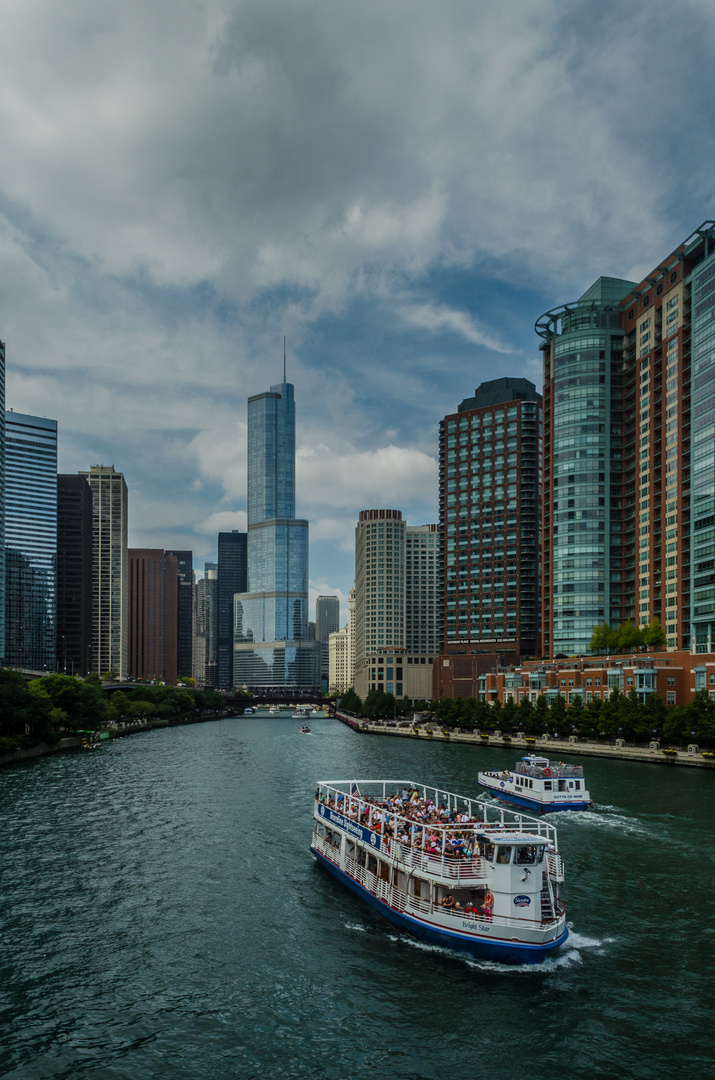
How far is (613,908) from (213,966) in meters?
25.8

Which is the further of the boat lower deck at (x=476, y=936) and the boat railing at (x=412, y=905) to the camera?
the boat railing at (x=412, y=905)

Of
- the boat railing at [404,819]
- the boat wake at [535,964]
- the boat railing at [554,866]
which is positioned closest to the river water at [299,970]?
the boat wake at [535,964]

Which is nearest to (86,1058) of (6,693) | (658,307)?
(6,693)

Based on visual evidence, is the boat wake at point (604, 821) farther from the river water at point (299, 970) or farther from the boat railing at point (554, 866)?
the boat railing at point (554, 866)

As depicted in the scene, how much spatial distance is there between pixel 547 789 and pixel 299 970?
53.5 metres

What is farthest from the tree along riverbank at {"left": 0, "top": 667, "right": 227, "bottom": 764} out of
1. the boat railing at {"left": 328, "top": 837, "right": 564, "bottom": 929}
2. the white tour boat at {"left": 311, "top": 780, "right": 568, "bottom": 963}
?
the white tour boat at {"left": 311, "top": 780, "right": 568, "bottom": 963}

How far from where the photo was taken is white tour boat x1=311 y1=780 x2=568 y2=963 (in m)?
44.0

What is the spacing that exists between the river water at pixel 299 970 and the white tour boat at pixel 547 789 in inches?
395

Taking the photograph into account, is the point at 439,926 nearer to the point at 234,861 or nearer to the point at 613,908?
the point at 613,908

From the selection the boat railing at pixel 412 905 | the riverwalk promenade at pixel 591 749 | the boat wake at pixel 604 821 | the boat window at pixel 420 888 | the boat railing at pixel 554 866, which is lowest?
the riverwalk promenade at pixel 591 749

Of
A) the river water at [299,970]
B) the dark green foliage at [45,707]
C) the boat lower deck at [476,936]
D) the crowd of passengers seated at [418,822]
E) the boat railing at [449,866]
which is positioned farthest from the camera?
the dark green foliage at [45,707]

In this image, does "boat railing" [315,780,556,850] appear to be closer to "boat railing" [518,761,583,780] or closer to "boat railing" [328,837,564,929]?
"boat railing" [328,837,564,929]

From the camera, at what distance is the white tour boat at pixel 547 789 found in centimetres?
8950

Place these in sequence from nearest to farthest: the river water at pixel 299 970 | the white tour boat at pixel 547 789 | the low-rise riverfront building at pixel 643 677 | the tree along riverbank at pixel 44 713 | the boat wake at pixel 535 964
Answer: the river water at pixel 299 970 < the boat wake at pixel 535 964 < the white tour boat at pixel 547 789 < the tree along riverbank at pixel 44 713 < the low-rise riverfront building at pixel 643 677
